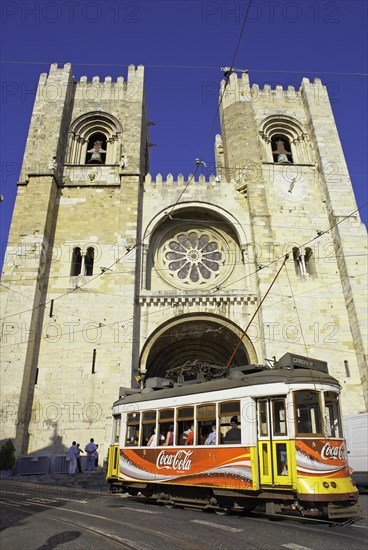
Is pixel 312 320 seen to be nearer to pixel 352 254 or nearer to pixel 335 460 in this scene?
pixel 352 254

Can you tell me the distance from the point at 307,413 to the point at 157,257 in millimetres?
12590

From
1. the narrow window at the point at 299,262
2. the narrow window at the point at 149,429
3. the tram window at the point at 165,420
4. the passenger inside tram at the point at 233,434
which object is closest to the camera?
the passenger inside tram at the point at 233,434

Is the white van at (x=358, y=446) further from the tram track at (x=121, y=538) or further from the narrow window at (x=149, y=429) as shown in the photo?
the tram track at (x=121, y=538)

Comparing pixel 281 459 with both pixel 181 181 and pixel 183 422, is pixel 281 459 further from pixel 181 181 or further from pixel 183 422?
pixel 181 181

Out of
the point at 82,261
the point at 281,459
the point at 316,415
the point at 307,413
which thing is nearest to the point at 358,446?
the point at 316,415

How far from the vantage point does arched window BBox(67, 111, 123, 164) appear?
19.5 meters

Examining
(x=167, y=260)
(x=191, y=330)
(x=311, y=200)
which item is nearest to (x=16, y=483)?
(x=191, y=330)

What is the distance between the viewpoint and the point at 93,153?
64.1 feet

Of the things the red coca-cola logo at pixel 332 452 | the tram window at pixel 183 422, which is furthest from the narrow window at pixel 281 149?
the red coca-cola logo at pixel 332 452

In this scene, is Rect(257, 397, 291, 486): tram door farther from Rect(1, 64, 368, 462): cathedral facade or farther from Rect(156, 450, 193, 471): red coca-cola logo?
Rect(1, 64, 368, 462): cathedral facade

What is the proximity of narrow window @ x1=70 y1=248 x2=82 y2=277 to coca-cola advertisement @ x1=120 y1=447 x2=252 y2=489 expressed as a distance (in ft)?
30.7

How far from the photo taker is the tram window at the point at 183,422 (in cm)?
750

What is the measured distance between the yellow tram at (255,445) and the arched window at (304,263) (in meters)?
9.00

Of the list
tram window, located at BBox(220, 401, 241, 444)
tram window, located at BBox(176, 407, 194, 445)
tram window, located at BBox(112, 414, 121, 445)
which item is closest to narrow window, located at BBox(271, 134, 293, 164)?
tram window, located at BBox(112, 414, 121, 445)
